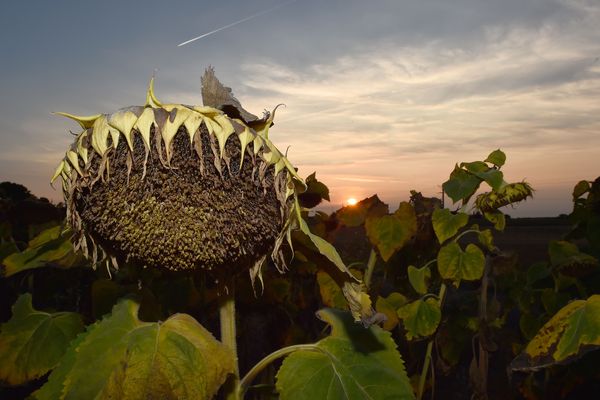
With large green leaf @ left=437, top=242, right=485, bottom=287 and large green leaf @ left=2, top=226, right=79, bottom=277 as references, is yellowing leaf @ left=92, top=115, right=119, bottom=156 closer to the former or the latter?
large green leaf @ left=2, top=226, right=79, bottom=277

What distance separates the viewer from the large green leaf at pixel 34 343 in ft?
6.79

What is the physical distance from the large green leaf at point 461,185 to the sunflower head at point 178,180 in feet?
5.69

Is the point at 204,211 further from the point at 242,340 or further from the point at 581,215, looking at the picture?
the point at 581,215

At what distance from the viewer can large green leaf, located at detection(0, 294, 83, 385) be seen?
2068 millimetres

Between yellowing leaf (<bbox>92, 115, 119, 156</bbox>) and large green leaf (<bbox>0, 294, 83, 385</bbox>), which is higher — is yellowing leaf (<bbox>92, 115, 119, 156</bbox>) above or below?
above

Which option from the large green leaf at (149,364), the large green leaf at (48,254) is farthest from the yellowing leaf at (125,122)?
the large green leaf at (48,254)

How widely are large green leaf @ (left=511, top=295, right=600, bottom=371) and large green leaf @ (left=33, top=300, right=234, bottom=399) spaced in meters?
1.11

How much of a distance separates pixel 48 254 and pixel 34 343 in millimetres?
379

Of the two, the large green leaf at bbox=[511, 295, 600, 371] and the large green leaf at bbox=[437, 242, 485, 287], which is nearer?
the large green leaf at bbox=[511, 295, 600, 371]

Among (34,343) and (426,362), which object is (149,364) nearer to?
(34,343)

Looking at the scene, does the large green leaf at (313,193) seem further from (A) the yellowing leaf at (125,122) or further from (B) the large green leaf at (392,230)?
(A) the yellowing leaf at (125,122)

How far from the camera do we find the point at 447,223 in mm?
3098

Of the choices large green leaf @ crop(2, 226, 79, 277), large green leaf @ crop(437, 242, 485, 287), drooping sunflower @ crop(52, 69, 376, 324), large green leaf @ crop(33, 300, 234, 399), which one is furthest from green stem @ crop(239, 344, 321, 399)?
large green leaf @ crop(437, 242, 485, 287)

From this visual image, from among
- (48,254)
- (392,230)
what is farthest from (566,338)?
(48,254)
